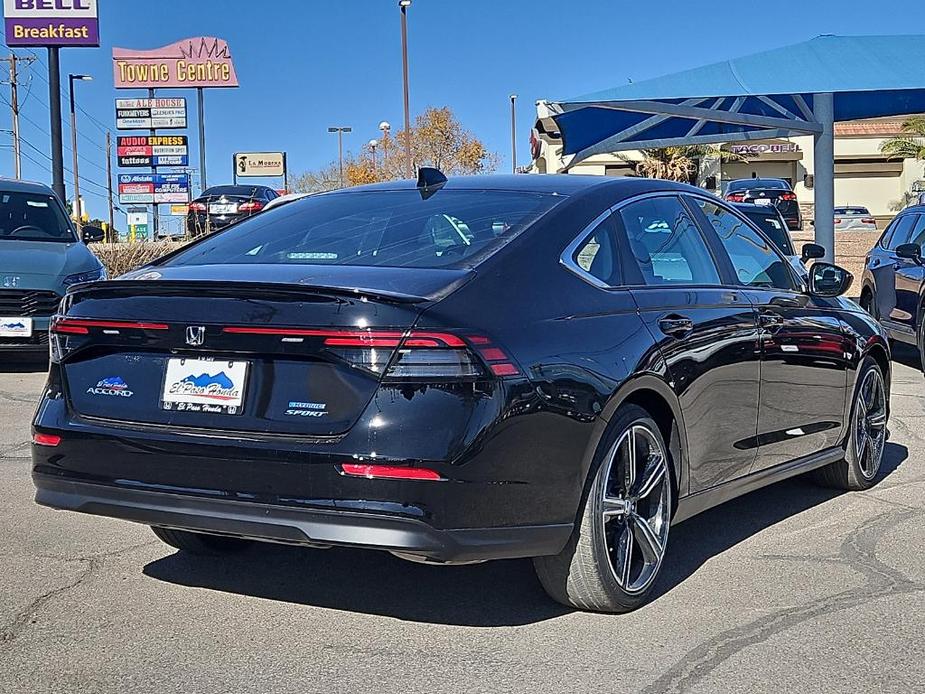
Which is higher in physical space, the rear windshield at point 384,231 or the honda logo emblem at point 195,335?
the rear windshield at point 384,231

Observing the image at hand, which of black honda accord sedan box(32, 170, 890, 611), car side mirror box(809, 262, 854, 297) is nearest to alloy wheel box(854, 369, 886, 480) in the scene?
car side mirror box(809, 262, 854, 297)

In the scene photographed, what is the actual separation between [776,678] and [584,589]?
2.50 feet

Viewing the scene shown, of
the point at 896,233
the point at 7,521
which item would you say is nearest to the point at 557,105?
the point at 896,233

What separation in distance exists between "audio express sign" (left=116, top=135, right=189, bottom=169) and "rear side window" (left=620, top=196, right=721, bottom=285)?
2468 inches

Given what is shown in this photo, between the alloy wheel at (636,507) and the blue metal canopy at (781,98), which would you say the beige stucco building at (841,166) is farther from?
the alloy wheel at (636,507)

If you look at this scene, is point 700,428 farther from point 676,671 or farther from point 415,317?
point 415,317

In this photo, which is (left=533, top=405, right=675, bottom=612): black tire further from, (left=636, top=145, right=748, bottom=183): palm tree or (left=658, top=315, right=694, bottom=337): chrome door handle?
(left=636, top=145, right=748, bottom=183): palm tree

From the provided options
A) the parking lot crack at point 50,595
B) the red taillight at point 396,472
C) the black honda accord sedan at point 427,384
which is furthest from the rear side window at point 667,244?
the parking lot crack at point 50,595

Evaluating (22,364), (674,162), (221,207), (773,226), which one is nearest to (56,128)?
(221,207)

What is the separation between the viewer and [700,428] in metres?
4.76

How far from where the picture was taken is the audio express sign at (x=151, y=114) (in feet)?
208

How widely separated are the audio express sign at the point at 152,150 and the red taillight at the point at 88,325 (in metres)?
63.1

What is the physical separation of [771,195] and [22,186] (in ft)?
66.7

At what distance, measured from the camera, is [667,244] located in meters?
A: 4.98
